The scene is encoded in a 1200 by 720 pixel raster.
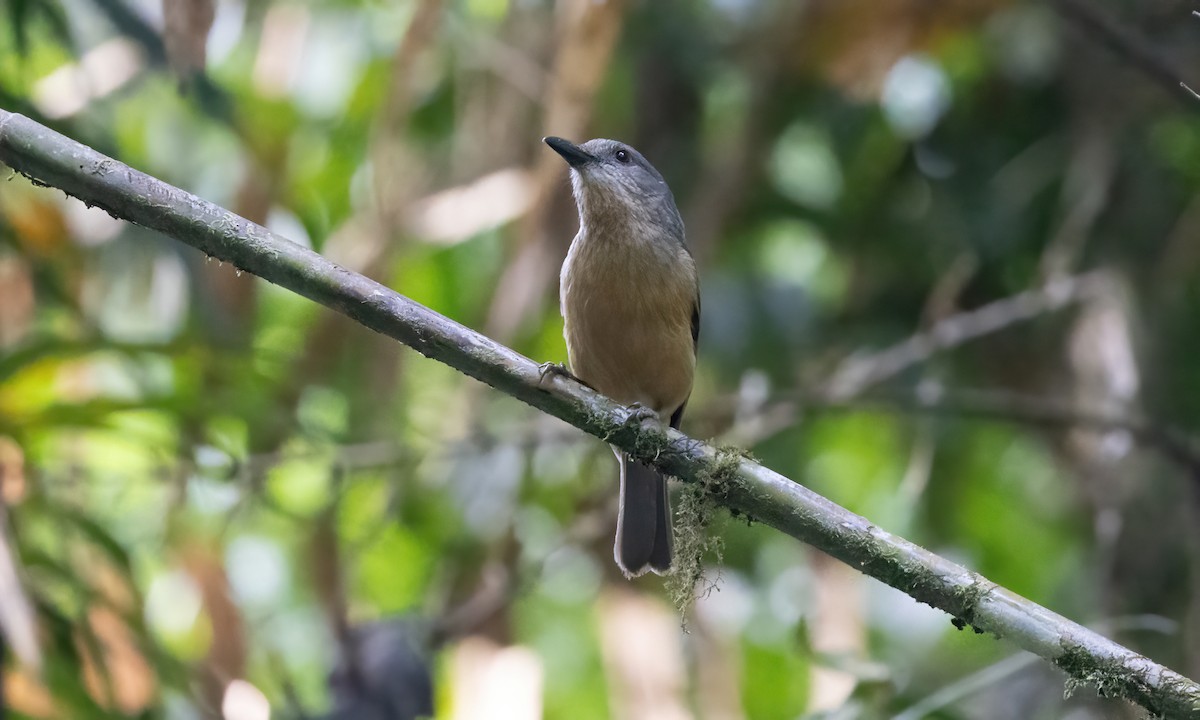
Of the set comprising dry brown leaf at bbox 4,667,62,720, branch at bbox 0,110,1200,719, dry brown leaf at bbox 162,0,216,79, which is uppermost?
dry brown leaf at bbox 162,0,216,79

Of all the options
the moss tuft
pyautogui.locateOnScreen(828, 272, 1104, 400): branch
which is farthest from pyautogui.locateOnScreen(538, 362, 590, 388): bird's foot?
pyautogui.locateOnScreen(828, 272, 1104, 400): branch

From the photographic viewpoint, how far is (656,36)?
5.71 meters

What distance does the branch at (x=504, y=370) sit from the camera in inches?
95.1

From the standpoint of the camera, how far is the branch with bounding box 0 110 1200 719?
95.1 inches

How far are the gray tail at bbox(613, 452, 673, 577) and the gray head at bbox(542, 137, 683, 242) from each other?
81 centimetres

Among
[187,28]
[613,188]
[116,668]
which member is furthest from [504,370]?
[187,28]

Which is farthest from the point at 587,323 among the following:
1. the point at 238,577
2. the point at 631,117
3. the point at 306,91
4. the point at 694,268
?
the point at 306,91

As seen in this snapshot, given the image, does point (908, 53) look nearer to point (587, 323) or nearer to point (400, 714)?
point (587, 323)

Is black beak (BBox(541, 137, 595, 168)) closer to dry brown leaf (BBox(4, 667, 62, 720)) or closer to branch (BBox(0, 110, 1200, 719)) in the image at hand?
branch (BBox(0, 110, 1200, 719))

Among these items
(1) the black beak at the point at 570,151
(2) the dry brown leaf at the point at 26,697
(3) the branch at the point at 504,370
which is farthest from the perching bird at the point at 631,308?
(2) the dry brown leaf at the point at 26,697

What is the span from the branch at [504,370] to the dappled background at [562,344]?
141cm

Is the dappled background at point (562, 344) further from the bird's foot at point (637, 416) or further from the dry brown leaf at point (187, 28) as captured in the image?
the bird's foot at point (637, 416)

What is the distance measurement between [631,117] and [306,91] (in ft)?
6.25

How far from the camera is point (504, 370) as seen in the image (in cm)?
259
